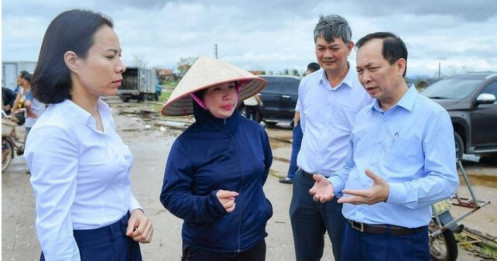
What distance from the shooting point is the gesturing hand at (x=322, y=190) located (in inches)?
97.0

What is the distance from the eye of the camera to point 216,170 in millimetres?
2340

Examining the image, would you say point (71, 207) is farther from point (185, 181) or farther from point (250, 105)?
point (250, 105)

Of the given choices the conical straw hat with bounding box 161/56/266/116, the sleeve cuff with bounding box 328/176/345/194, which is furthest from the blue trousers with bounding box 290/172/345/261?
the conical straw hat with bounding box 161/56/266/116

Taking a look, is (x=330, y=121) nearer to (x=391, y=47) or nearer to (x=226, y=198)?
(x=391, y=47)

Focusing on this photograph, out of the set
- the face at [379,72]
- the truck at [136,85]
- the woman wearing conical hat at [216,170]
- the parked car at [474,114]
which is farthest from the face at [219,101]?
the truck at [136,85]

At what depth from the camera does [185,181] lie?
232cm

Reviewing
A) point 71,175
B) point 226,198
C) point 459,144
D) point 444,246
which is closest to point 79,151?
point 71,175

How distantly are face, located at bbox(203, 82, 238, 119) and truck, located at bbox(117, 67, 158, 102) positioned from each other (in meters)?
26.8

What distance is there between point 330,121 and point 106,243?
1687mm

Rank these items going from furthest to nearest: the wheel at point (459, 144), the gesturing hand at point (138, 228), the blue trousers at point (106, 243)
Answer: the wheel at point (459, 144) < the gesturing hand at point (138, 228) < the blue trousers at point (106, 243)

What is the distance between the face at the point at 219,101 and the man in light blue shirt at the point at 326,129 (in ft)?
3.09

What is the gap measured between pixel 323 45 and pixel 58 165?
1.89m

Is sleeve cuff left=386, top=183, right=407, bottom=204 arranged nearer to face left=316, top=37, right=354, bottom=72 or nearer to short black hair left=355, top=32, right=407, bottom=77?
short black hair left=355, top=32, right=407, bottom=77

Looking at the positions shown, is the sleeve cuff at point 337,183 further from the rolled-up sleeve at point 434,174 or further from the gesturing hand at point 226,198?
the gesturing hand at point 226,198
